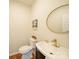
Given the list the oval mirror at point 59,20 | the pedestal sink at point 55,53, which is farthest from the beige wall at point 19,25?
the pedestal sink at point 55,53

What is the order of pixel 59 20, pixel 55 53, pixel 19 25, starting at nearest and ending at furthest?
1. pixel 55 53
2. pixel 59 20
3. pixel 19 25

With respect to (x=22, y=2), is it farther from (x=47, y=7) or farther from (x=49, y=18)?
(x=49, y=18)

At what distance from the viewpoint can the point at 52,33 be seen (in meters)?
2.42

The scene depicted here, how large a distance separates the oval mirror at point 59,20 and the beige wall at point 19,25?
81.3 inches

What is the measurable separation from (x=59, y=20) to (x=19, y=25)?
2572 mm

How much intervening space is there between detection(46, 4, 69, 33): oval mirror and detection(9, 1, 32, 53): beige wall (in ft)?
6.78

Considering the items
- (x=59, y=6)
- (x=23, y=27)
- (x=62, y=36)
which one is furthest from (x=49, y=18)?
(x=23, y=27)

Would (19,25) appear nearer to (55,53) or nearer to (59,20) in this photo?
(59,20)

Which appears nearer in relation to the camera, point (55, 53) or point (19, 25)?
point (55, 53)

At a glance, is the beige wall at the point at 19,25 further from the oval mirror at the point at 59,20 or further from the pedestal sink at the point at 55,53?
the pedestal sink at the point at 55,53

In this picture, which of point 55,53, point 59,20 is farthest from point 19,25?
point 55,53

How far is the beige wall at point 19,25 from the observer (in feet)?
13.3

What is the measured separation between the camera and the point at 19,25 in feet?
14.0
